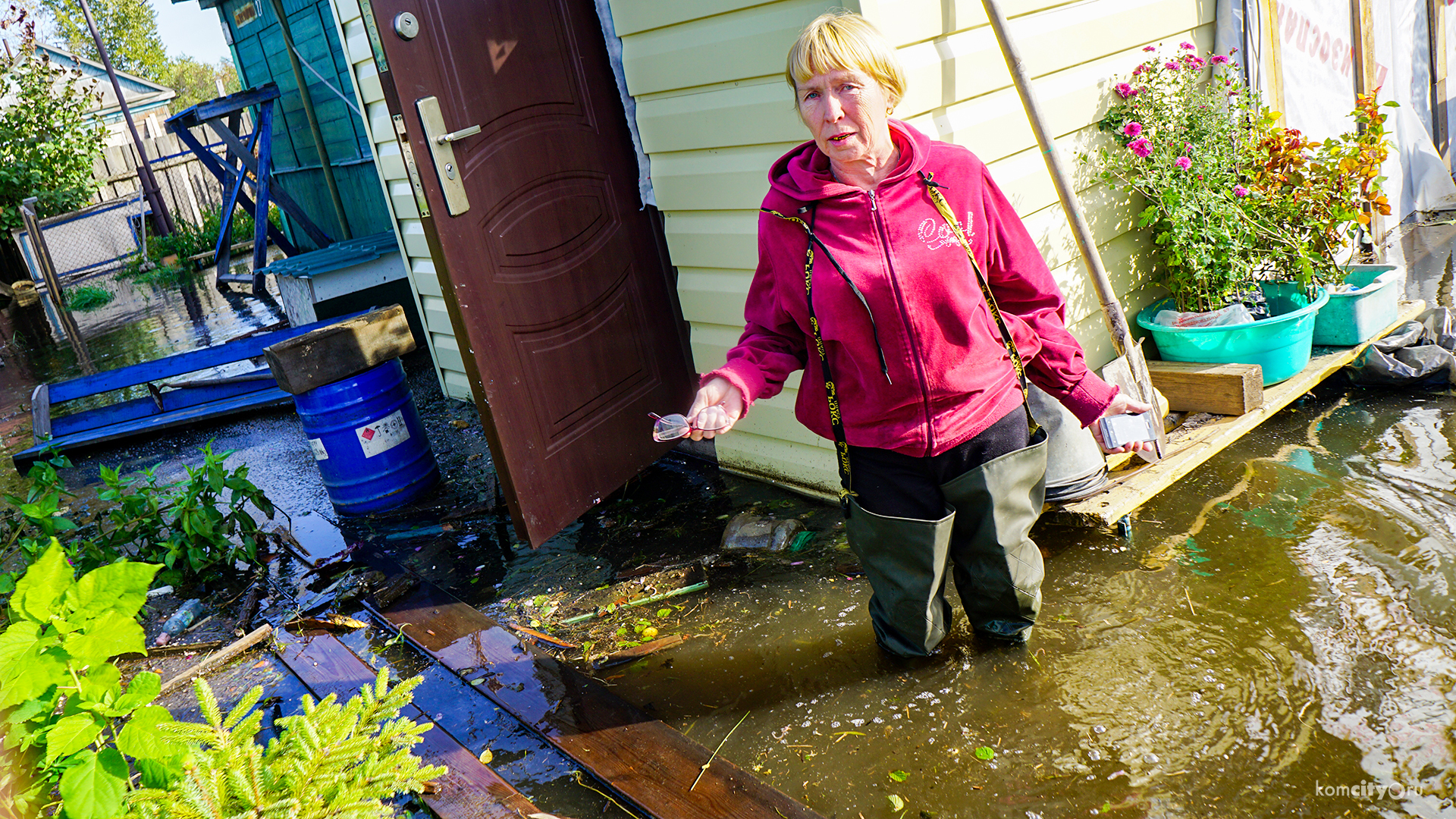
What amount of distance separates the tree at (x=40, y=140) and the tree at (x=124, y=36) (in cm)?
2538

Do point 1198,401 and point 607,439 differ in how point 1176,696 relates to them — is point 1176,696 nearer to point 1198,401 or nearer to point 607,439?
point 1198,401

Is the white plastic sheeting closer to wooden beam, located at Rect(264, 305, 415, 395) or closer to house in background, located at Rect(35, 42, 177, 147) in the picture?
wooden beam, located at Rect(264, 305, 415, 395)

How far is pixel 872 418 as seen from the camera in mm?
2232

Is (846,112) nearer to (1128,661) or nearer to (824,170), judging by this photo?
(824,170)

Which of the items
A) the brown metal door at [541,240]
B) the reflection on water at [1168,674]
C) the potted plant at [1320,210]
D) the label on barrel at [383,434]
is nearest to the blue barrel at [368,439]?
the label on barrel at [383,434]

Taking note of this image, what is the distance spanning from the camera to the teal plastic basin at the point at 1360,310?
369cm

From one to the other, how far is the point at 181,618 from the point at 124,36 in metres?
47.8

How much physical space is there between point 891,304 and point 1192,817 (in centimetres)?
134

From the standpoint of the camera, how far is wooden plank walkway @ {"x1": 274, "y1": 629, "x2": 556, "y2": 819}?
7.36 ft

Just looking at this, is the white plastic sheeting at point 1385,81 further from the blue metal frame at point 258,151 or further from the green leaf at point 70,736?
the blue metal frame at point 258,151

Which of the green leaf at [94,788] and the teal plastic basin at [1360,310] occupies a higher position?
the green leaf at [94,788]

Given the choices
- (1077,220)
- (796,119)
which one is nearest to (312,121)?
(796,119)

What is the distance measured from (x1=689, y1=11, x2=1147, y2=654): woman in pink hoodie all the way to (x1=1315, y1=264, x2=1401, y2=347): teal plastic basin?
2.15m

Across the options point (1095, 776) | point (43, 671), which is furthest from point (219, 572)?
point (1095, 776)
